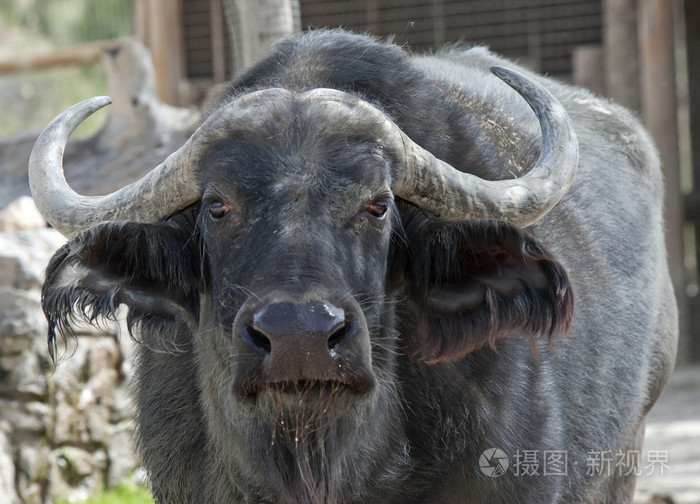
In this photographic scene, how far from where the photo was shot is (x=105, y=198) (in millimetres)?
3539

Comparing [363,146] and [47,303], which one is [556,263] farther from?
[47,303]

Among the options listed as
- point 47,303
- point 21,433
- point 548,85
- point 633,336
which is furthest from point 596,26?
point 47,303

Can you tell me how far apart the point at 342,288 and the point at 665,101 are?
757 cm

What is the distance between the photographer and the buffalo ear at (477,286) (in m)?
3.23

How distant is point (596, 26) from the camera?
410 inches

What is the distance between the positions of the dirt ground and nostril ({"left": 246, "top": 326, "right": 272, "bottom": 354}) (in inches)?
151

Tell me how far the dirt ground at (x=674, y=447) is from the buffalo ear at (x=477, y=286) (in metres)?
3.05

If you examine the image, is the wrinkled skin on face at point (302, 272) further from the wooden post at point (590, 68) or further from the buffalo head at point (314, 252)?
the wooden post at point (590, 68)

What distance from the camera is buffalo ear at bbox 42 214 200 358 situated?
326 centimetres

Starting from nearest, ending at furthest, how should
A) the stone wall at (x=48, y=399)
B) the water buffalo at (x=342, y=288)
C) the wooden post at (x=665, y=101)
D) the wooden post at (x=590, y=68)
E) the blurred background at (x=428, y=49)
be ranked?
the water buffalo at (x=342, y=288) < the stone wall at (x=48, y=399) < the blurred background at (x=428, y=49) < the wooden post at (x=665, y=101) < the wooden post at (x=590, y=68)

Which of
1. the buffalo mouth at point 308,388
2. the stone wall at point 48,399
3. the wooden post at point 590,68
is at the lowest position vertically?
the stone wall at point 48,399

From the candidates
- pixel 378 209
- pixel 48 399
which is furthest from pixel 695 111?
pixel 378 209

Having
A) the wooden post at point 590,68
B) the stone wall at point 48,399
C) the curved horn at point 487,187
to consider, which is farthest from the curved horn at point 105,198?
the wooden post at point 590,68

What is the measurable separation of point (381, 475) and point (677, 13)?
8.94 metres
